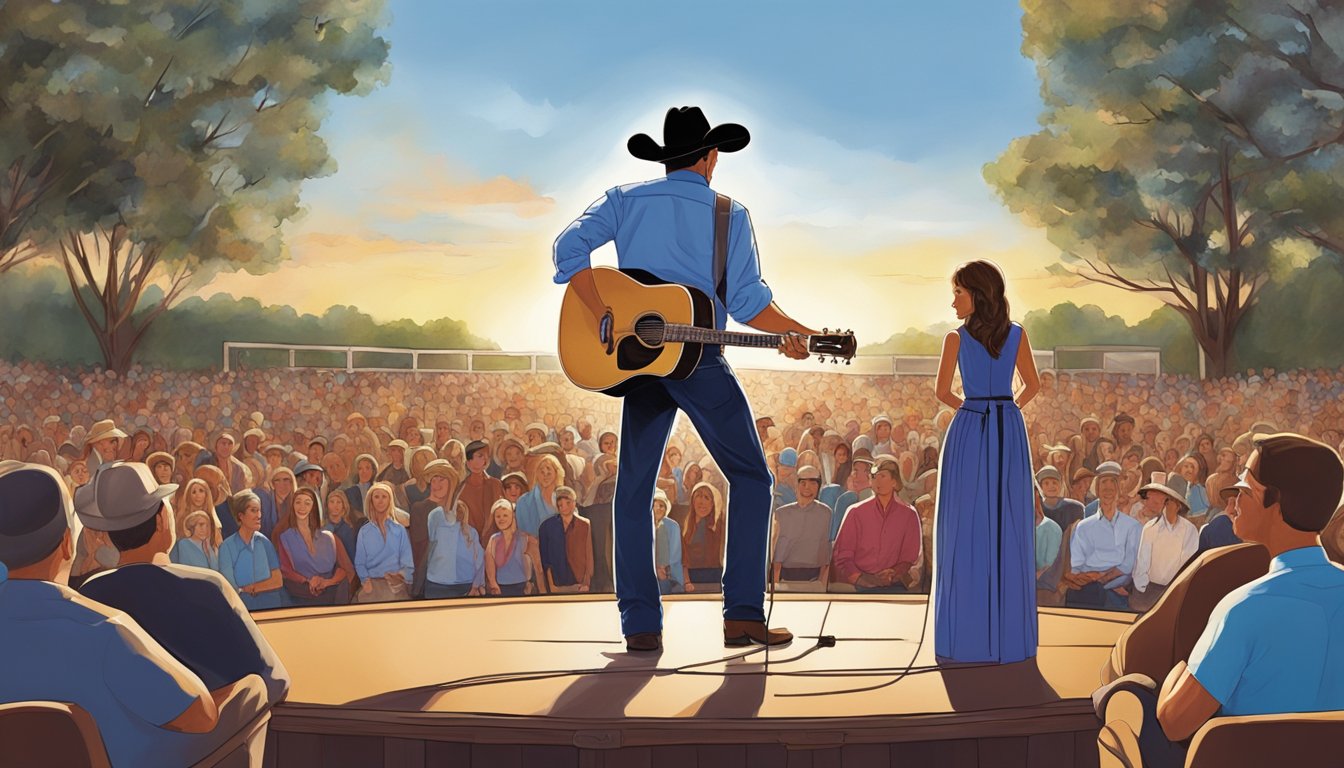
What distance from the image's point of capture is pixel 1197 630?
3.08 meters

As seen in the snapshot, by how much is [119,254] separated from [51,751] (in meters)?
17.3

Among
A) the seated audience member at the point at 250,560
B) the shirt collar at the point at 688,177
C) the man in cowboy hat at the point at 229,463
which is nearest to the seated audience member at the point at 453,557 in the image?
the seated audience member at the point at 250,560

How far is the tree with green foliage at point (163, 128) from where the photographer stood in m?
14.5

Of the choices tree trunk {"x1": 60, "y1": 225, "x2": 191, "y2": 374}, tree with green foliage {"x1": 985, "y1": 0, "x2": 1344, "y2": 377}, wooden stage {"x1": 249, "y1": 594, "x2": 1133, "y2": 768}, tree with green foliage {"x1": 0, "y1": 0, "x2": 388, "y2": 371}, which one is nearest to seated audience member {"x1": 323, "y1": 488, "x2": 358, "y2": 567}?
wooden stage {"x1": 249, "y1": 594, "x2": 1133, "y2": 768}

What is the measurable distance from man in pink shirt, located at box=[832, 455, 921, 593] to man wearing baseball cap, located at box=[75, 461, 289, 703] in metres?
3.83

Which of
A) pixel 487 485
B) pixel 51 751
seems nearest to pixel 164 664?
pixel 51 751

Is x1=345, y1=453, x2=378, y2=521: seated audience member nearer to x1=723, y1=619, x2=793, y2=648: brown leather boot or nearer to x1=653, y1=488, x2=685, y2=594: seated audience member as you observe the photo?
x1=653, y1=488, x2=685, y2=594: seated audience member

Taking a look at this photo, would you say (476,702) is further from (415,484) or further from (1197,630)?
(415,484)

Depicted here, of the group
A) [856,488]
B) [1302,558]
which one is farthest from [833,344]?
[856,488]

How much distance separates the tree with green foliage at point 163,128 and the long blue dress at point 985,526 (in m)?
13.2

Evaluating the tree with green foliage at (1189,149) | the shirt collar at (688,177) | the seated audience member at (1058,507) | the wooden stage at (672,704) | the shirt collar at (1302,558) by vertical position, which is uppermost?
the tree with green foliage at (1189,149)

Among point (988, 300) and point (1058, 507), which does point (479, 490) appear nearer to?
point (1058, 507)

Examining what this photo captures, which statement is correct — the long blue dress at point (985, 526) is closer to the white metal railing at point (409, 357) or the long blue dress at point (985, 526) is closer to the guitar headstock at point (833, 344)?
the guitar headstock at point (833, 344)

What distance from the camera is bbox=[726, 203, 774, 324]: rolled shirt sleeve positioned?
4055mm
